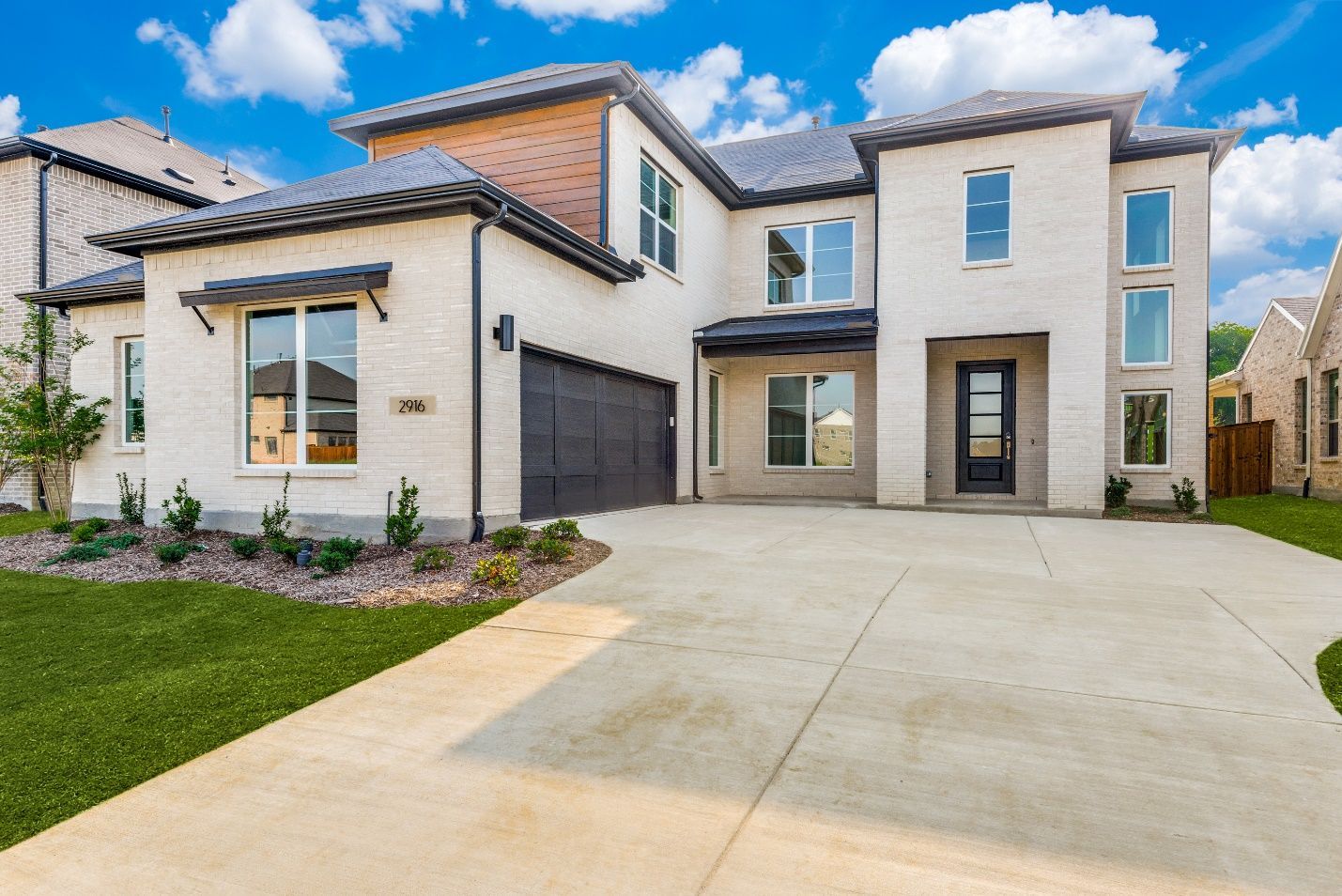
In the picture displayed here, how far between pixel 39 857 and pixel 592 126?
9715 millimetres

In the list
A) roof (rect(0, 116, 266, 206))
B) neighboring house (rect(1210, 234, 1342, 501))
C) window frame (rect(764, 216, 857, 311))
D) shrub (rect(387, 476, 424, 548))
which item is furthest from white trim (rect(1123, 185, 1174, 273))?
roof (rect(0, 116, 266, 206))

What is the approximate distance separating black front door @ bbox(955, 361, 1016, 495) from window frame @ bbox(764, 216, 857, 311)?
2477 mm

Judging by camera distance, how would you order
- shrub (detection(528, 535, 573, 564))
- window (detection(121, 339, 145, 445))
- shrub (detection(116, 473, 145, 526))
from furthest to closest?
window (detection(121, 339, 145, 445)), shrub (detection(116, 473, 145, 526)), shrub (detection(528, 535, 573, 564))

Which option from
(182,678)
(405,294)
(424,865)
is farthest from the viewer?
(405,294)

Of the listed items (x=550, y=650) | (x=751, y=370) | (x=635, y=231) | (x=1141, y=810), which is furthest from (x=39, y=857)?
(x=751, y=370)

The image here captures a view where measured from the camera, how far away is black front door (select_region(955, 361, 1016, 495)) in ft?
41.2

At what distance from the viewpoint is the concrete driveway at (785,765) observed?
205cm

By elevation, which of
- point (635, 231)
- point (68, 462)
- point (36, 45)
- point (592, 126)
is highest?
point (36, 45)

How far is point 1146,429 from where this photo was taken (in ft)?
39.2

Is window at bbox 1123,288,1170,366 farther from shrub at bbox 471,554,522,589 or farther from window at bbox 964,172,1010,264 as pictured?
shrub at bbox 471,554,522,589

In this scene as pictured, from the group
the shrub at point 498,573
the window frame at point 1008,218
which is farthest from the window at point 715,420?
the shrub at point 498,573

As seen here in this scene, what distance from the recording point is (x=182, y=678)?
12.0 feet

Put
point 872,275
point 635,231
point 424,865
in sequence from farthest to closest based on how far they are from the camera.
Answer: point 872,275, point 635,231, point 424,865

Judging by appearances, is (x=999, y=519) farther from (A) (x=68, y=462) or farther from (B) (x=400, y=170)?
(A) (x=68, y=462)
